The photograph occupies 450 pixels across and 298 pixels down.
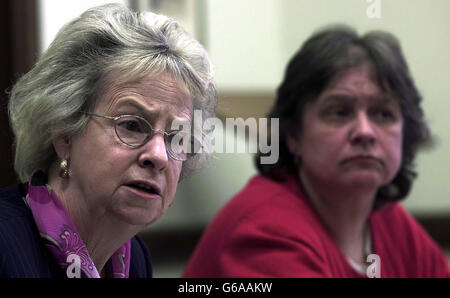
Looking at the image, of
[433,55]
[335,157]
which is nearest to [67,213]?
[335,157]

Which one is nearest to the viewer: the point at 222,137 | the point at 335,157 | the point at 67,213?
the point at 67,213

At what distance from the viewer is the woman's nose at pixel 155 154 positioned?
37.1 inches

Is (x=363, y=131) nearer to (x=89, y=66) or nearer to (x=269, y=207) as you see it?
(x=269, y=207)

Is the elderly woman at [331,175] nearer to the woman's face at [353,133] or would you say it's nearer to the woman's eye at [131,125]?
the woman's face at [353,133]

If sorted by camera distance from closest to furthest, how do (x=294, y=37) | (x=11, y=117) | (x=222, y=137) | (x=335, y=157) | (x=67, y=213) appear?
(x=67, y=213), (x=11, y=117), (x=335, y=157), (x=222, y=137), (x=294, y=37)

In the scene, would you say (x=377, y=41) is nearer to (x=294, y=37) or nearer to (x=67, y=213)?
(x=294, y=37)

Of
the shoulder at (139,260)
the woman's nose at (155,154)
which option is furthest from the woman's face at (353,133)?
the woman's nose at (155,154)

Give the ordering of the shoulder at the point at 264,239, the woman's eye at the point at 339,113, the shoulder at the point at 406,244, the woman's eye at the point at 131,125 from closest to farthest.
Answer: the woman's eye at the point at 131,125 → the shoulder at the point at 264,239 → the woman's eye at the point at 339,113 → the shoulder at the point at 406,244

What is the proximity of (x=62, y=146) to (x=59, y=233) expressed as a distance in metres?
0.14

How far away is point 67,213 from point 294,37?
3.30 feet

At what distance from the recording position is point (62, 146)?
38.5 inches

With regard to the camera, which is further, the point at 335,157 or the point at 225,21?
the point at 225,21

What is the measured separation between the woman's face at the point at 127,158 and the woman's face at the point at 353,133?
0.57 meters
